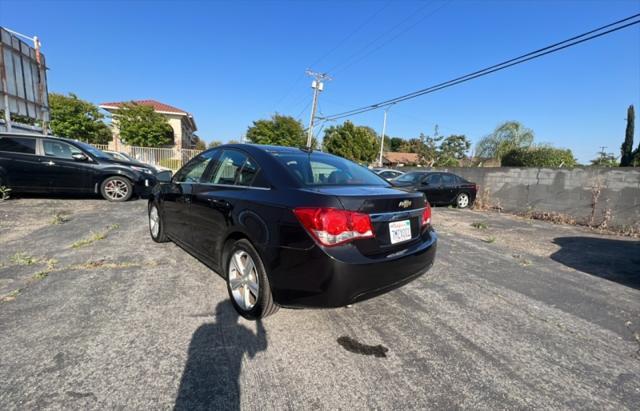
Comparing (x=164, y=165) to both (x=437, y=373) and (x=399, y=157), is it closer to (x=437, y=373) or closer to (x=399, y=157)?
(x=437, y=373)

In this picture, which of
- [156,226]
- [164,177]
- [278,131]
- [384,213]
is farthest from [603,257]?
[278,131]

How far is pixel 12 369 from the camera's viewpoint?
1.85m

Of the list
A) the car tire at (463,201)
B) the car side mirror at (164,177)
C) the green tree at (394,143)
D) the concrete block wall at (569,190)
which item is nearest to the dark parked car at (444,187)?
the car tire at (463,201)

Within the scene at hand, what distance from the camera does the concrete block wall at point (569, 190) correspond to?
8000mm

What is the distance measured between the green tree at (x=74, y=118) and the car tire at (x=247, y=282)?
1208 inches

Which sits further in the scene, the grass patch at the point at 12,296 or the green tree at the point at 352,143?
the green tree at the point at 352,143

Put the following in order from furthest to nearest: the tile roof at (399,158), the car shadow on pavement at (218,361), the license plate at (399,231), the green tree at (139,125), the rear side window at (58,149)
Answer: the tile roof at (399,158)
the green tree at (139,125)
the rear side window at (58,149)
the license plate at (399,231)
the car shadow on pavement at (218,361)

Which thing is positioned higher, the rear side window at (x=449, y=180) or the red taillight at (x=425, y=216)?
the rear side window at (x=449, y=180)

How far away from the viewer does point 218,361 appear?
2.01m

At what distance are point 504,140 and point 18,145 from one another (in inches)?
1976

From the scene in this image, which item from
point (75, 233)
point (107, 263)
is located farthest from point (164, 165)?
point (107, 263)

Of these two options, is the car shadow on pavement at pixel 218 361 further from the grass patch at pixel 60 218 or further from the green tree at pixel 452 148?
the green tree at pixel 452 148

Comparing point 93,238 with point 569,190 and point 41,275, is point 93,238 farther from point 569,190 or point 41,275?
point 569,190

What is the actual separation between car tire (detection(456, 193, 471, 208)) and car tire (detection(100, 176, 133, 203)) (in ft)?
34.6
